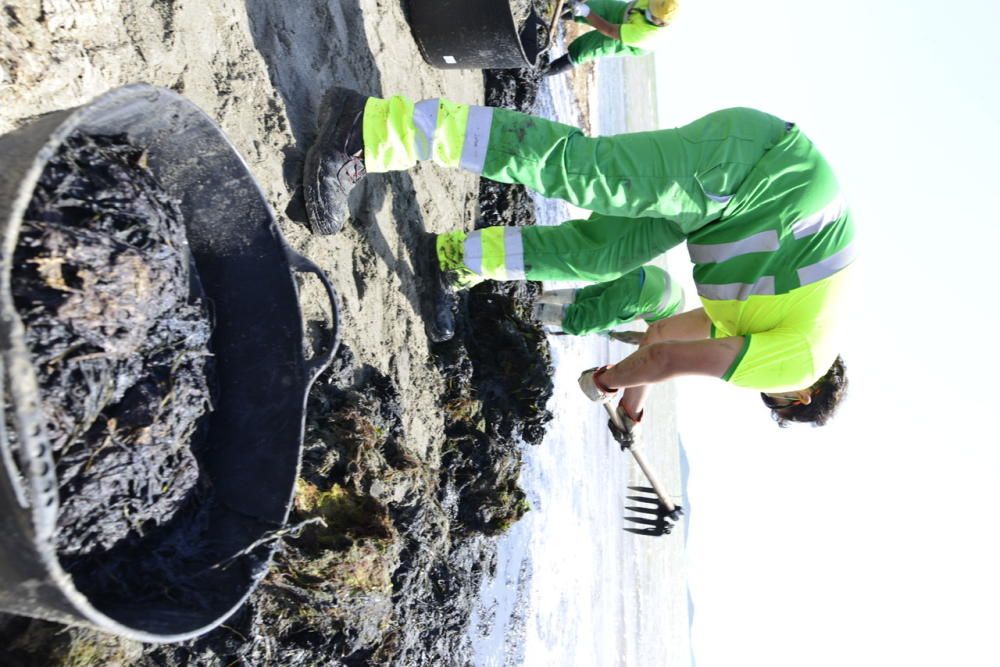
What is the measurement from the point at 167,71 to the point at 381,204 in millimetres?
907

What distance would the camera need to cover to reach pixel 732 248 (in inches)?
71.9

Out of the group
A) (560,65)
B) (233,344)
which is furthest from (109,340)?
(560,65)

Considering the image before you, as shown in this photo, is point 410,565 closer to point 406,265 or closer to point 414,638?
point 414,638

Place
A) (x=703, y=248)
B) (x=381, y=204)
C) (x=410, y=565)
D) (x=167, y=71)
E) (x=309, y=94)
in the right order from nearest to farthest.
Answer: (x=167, y=71)
(x=703, y=248)
(x=309, y=94)
(x=410, y=565)
(x=381, y=204)

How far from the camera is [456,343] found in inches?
110

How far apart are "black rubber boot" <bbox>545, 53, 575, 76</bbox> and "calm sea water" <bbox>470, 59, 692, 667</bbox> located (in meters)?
0.13

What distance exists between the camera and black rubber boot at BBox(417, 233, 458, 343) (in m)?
2.64

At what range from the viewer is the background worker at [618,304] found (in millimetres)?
3031

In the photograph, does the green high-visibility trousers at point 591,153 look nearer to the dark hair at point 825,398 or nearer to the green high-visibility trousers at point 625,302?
the dark hair at point 825,398

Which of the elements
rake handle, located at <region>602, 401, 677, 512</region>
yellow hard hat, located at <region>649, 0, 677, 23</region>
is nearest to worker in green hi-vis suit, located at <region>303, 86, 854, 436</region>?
rake handle, located at <region>602, 401, 677, 512</region>

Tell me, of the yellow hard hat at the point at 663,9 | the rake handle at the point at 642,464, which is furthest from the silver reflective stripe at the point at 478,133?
the yellow hard hat at the point at 663,9

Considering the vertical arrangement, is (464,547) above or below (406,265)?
below

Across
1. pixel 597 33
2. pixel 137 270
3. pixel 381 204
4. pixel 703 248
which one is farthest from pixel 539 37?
pixel 137 270

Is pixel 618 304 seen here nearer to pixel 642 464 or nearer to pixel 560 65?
pixel 642 464
